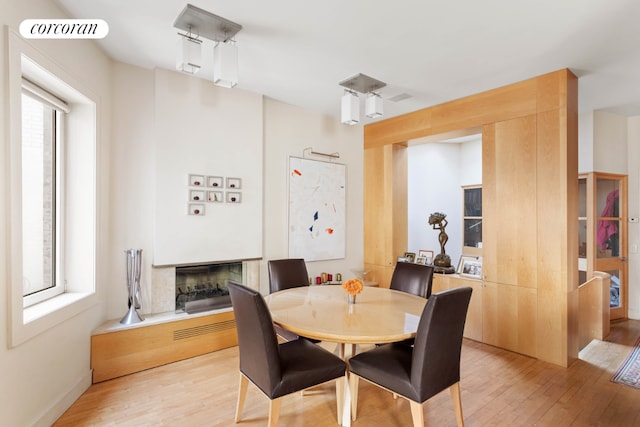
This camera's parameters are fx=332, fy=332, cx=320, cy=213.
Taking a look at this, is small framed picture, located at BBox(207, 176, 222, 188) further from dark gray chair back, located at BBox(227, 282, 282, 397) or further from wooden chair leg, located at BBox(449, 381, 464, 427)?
wooden chair leg, located at BBox(449, 381, 464, 427)

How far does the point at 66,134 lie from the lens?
105 inches

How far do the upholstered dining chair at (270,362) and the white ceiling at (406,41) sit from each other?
188 cm

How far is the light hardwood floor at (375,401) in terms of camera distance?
2203 millimetres

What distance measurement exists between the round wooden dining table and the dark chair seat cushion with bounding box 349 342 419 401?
0.24m

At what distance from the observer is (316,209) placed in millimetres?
4449

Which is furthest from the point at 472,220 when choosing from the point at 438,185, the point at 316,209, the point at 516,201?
the point at 316,209

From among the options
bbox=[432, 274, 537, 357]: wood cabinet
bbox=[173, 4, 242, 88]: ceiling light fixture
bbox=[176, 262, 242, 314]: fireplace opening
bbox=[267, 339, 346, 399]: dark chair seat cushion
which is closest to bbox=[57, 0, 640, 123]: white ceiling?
bbox=[173, 4, 242, 88]: ceiling light fixture

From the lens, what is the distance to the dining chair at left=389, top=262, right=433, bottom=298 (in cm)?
286

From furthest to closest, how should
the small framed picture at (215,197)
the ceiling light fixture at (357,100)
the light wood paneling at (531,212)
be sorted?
1. the small framed picture at (215,197)
2. the ceiling light fixture at (357,100)
3. the light wood paneling at (531,212)

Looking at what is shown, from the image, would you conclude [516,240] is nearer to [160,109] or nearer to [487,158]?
[487,158]

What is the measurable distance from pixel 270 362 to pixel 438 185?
4990mm

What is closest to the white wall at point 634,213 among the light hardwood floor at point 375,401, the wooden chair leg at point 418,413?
the light hardwood floor at point 375,401

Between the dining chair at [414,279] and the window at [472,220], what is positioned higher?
the window at [472,220]

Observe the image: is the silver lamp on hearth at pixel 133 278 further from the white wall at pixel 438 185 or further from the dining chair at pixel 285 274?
the white wall at pixel 438 185
